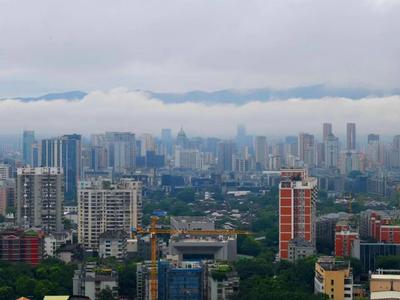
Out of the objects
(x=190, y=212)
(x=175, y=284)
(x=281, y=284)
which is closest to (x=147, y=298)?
(x=175, y=284)

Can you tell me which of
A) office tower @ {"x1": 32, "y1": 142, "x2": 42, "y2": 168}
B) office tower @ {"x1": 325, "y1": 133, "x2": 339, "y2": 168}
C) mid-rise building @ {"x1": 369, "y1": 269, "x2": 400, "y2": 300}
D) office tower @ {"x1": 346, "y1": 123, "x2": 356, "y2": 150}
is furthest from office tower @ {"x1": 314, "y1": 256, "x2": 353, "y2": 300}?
office tower @ {"x1": 325, "y1": 133, "x2": 339, "y2": 168}

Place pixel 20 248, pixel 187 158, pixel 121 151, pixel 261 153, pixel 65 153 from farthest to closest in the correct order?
pixel 187 158
pixel 121 151
pixel 261 153
pixel 65 153
pixel 20 248

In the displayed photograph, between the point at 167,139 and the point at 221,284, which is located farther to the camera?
the point at 167,139

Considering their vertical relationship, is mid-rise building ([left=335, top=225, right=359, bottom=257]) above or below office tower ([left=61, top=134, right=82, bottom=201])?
below

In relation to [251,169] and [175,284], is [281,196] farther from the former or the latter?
[251,169]

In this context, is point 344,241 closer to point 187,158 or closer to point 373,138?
point 373,138

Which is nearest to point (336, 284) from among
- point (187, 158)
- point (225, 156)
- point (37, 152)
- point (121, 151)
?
point (37, 152)

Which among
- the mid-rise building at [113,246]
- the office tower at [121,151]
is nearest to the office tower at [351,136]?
the office tower at [121,151]

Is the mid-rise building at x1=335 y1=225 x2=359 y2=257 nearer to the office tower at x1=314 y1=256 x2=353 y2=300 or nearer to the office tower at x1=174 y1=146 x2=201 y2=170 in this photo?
the office tower at x1=314 y1=256 x2=353 y2=300
